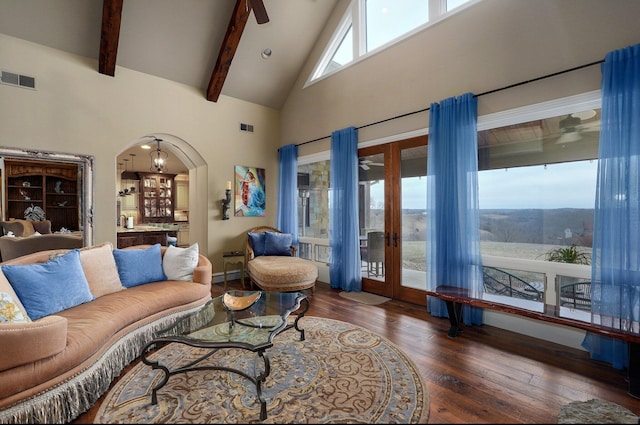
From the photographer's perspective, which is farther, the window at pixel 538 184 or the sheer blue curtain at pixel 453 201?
the sheer blue curtain at pixel 453 201

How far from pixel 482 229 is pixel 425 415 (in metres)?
2.34

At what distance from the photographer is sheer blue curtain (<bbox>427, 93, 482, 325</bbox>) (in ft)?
11.1

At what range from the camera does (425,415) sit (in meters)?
1.92

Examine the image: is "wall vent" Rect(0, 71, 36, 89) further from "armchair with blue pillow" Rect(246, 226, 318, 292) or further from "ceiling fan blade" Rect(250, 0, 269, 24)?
"armchair with blue pillow" Rect(246, 226, 318, 292)

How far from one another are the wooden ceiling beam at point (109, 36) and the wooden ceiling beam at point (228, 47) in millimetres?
1342

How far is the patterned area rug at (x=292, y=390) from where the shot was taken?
75.3 inches

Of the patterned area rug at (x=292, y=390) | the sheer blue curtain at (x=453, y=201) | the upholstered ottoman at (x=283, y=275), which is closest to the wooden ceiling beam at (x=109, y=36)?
the upholstered ottoman at (x=283, y=275)

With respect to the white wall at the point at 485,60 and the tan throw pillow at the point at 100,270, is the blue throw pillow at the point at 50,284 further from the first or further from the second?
the white wall at the point at 485,60

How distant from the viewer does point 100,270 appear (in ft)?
10.0

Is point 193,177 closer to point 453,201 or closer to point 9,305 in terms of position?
point 9,305

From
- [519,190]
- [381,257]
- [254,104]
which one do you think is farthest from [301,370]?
[254,104]

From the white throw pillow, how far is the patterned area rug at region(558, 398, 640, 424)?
356 cm

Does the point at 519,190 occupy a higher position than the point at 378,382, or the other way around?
the point at 519,190

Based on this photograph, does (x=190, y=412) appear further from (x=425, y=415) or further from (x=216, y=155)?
(x=216, y=155)
